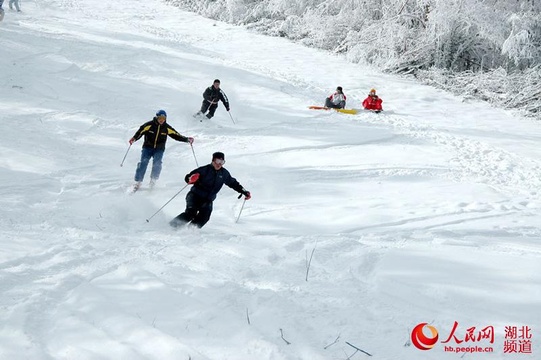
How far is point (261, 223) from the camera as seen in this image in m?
6.92

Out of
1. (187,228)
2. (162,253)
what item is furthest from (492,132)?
(162,253)

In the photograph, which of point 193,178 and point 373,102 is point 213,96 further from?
point 193,178

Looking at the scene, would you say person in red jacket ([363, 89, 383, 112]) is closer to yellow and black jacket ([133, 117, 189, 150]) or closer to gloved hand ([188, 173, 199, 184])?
yellow and black jacket ([133, 117, 189, 150])

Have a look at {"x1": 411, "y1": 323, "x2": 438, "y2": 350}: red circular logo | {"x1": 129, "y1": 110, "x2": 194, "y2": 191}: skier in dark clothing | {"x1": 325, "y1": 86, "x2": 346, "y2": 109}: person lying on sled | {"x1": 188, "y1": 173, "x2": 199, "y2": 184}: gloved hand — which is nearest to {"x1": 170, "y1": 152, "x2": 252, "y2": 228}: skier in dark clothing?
{"x1": 188, "y1": 173, "x2": 199, "y2": 184}: gloved hand

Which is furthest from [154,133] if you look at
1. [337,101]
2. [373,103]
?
[373,103]

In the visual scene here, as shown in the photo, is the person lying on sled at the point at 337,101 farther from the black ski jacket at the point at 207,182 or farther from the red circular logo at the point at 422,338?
the red circular logo at the point at 422,338

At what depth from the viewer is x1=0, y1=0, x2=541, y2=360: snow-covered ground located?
12.6 feet

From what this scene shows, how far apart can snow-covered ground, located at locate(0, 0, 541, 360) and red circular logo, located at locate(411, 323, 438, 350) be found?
61mm

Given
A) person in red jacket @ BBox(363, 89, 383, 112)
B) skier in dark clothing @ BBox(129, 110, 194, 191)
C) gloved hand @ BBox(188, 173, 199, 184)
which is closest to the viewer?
gloved hand @ BBox(188, 173, 199, 184)

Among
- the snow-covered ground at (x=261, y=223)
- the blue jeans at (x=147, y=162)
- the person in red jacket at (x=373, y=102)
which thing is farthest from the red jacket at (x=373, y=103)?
the blue jeans at (x=147, y=162)

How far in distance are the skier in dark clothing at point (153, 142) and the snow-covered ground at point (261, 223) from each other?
325 mm

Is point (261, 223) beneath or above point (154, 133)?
beneath

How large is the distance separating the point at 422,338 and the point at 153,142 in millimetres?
5968

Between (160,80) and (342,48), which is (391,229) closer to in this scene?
(160,80)
